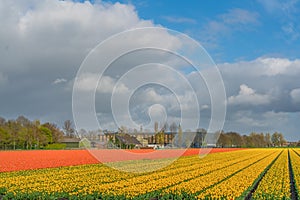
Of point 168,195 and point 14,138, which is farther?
point 14,138

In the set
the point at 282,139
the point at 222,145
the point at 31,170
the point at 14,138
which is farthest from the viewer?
the point at 282,139

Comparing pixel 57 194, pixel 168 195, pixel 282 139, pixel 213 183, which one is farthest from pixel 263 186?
pixel 282 139

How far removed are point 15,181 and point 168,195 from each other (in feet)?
35.5

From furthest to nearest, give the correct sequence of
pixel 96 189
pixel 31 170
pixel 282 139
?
pixel 282 139 → pixel 31 170 → pixel 96 189

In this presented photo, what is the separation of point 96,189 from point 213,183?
6.73 meters

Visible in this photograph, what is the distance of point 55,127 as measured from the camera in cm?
12850

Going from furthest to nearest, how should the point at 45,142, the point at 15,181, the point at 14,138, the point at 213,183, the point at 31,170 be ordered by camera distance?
the point at 45,142
the point at 14,138
the point at 31,170
the point at 15,181
the point at 213,183

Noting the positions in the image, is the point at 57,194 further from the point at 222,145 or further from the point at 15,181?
the point at 222,145

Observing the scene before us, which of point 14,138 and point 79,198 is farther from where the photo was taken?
point 14,138

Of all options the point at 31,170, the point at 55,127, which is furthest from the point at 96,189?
the point at 55,127

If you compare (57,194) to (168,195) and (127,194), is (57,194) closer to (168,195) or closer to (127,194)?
(127,194)

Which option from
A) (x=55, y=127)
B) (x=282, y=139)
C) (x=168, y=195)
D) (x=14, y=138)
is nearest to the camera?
(x=168, y=195)

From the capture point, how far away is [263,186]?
61.7 feet

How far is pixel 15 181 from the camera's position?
71.8 feet
